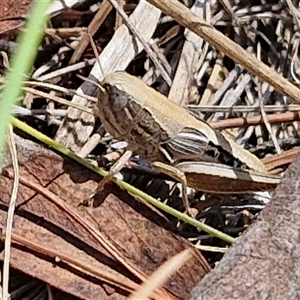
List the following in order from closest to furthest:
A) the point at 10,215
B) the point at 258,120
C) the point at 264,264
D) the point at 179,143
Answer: the point at 264,264
the point at 10,215
the point at 179,143
the point at 258,120

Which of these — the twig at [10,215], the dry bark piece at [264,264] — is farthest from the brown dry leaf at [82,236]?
the dry bark piece at [264,264]

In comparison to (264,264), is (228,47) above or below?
above

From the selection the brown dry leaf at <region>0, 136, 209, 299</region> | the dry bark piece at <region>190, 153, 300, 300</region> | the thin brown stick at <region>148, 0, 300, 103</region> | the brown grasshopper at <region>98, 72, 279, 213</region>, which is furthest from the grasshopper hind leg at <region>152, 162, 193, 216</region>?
the dry bark piece at <region>190, 153, 300, 300</region>

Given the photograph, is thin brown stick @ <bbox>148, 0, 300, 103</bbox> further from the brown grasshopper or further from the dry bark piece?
the dry bark piece

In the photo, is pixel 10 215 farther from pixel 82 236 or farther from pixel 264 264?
pixel 264 264

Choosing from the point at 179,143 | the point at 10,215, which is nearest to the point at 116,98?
the point at 179,143
